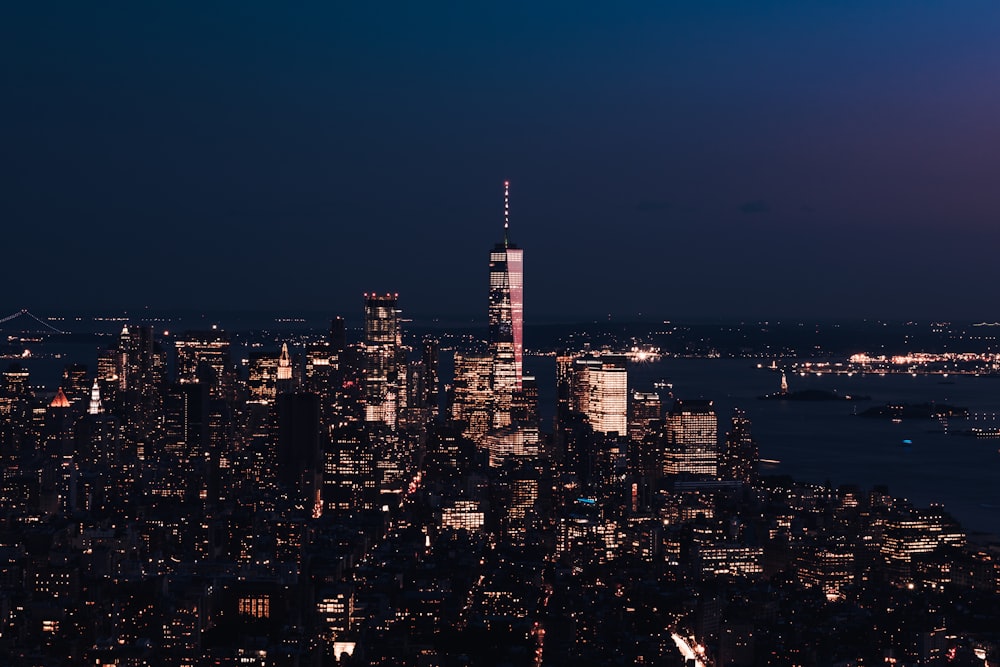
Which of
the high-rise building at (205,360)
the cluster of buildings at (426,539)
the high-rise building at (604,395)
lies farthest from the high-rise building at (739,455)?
the high-rise building at (205,360)

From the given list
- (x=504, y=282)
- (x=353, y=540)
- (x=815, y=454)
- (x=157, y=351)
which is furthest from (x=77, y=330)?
(x=353, y=540)

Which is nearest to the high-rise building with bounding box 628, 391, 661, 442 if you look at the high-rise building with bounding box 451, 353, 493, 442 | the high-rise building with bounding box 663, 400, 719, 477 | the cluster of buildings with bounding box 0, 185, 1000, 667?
the cluster of buildings with bounding box 0, 185, 1000, 667

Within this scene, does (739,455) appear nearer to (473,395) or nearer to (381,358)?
(473,395)

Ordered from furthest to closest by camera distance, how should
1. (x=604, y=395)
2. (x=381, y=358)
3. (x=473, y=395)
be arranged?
(x=381, y=358), (x=604, y=395), (x=473, y=395)

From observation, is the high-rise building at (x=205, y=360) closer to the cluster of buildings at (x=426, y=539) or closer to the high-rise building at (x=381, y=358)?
the cluster of buildings at (x=426, y=539)

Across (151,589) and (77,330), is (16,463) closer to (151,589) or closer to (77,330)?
(151,589)

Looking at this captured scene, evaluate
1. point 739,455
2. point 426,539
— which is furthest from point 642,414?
point 426,539
